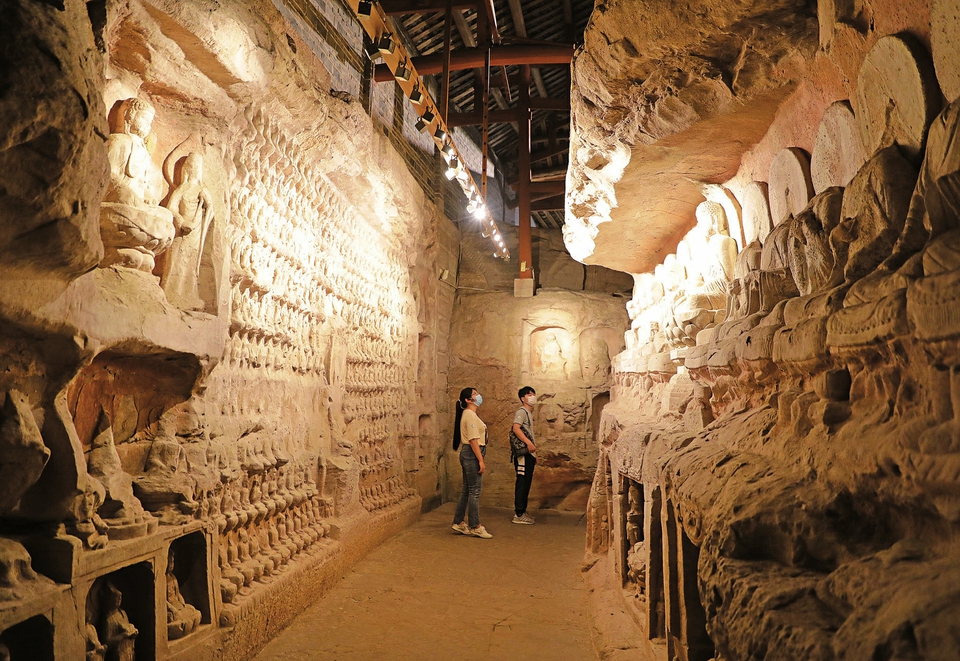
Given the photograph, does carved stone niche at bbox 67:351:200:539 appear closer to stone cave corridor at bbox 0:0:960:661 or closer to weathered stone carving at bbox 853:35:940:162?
stone cave corridor at bbox 0:0:960:661

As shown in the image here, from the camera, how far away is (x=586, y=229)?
568cm

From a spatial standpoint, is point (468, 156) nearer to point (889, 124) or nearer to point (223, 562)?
point (223, 562)

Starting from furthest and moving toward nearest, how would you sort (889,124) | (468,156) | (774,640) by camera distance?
(468,156) < (889,124) < (774,640)

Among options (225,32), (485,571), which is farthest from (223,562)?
(225,32)

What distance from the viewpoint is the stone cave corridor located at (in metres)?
1.60

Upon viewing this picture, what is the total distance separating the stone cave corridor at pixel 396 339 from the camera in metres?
1.60

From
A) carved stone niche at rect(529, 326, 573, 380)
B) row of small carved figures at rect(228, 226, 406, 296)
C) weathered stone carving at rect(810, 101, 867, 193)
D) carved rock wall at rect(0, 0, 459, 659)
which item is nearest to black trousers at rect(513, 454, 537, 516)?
carved stone niche at rect(529, 326, 573, 380)

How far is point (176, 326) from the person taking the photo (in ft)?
11.1

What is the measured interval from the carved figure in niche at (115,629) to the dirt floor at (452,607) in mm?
1201

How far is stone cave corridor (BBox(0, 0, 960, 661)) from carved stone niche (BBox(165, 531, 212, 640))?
17mm

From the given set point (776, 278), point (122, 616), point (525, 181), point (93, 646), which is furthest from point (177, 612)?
point (525, 181)

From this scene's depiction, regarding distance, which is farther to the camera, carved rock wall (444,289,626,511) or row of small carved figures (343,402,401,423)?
carved rock wall (444,289,626,511)

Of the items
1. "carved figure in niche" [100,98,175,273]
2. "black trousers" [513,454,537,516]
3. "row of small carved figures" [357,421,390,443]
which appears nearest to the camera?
"carved figure in niche" [100,98,175,273]

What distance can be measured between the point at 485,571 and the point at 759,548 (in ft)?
14.1
